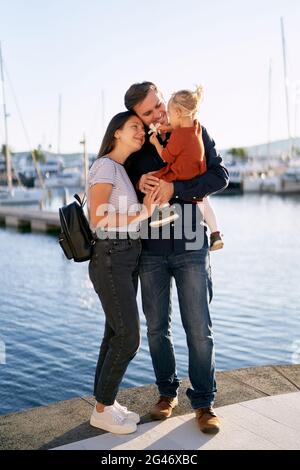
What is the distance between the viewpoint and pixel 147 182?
3.12 metres

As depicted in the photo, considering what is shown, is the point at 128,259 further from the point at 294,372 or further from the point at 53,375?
the point at 53,375

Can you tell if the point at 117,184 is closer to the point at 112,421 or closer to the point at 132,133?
the point at 132,133

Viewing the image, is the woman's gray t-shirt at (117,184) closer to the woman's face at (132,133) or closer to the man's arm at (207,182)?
the woman's face at (132,133)

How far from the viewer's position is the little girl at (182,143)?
9.93 ft

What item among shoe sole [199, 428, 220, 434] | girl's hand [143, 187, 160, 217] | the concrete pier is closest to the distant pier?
the concrete pier

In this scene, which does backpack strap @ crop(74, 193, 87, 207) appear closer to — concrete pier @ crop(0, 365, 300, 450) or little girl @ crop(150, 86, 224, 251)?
little girl @ crop(150, 86, 224, 251)

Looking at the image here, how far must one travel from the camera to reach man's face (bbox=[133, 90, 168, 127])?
315 centimetres

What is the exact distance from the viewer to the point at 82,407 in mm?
3482

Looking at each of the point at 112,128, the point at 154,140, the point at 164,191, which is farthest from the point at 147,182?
the point at 112,128

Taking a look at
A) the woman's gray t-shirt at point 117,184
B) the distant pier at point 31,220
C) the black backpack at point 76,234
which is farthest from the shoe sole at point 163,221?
the distant pier at point 31,220

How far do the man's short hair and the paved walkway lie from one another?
1640mm

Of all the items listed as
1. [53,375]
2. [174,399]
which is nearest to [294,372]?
[174,399]

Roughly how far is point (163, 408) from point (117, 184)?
1218 mm
